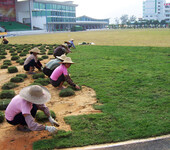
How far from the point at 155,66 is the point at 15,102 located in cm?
748

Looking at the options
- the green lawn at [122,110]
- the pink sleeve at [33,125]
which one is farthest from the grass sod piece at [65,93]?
the pink sleeve at [33,125]

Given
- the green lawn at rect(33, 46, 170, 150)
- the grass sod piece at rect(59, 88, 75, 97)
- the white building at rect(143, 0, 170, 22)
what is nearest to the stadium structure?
the green lawn at rect(33, 46, 170, 150)

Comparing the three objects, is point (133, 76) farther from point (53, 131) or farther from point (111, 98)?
point (53, 131)

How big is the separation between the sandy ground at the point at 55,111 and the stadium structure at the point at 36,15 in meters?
63.2

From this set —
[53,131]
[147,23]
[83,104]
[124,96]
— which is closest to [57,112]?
[83,104]

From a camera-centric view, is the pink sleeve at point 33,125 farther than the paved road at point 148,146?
Yes

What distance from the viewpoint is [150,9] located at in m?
159

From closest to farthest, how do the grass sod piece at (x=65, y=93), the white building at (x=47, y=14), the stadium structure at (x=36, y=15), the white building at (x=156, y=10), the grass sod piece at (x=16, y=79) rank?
the grass sod piece at (x=65, y=93)
the grass sod piece at (x=16, y=79)
the stadium structure at (x=36, y=15)
the white building at (x=47, y=14)
the white building at (x=156, y=10)

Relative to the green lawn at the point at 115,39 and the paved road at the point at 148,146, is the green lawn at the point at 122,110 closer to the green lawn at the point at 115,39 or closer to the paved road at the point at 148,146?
the paved road at the point at 148,146

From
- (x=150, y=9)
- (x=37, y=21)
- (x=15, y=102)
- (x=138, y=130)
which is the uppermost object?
(x=150, y=9)

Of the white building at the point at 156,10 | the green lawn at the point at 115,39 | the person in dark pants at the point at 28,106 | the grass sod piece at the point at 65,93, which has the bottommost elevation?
the grass sod piece at the point at 65,93

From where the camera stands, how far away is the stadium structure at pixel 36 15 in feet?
238

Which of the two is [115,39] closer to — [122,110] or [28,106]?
[122,110]

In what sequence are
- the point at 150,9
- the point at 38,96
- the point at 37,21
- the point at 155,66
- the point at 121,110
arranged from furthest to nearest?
the point at 150,9, the point at 37,21, the point at 155,66, the point at 121,110, the point at 38,96
